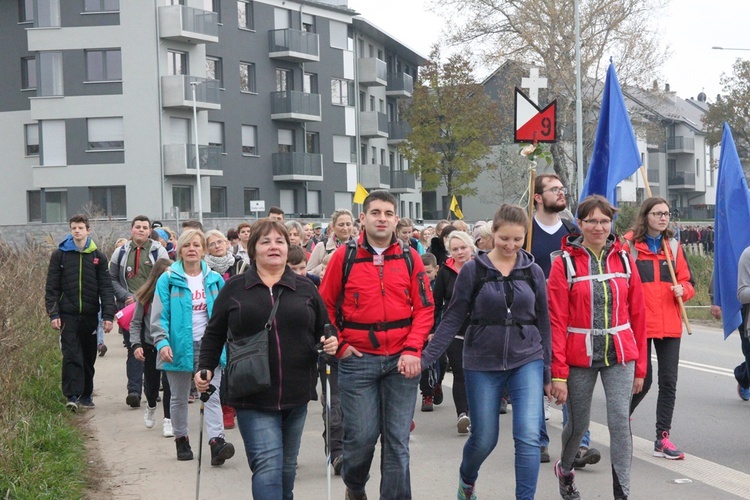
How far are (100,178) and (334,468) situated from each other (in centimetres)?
4328

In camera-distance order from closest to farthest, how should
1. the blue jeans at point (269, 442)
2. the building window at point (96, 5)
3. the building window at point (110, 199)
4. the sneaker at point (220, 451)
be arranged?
the blue jeans at point (269, 442), the sneaker at point (220, 451), the building window at point (96, 5), the building window at point (110, 199)

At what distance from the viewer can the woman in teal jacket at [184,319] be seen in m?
8.67

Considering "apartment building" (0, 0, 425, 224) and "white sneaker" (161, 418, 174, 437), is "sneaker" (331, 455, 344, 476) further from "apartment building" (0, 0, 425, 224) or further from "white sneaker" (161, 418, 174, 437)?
"apartment building" (0, 0, 425, 224)

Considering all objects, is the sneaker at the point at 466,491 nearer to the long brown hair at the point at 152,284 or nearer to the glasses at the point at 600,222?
the glasses at the point at 600,222

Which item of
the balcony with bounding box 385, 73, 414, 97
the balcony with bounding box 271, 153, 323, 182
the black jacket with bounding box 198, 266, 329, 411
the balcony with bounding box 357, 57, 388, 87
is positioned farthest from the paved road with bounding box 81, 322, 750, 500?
the balcony with bounding box 385, 73, 414, 97

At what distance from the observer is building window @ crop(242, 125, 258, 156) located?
54.0 meters

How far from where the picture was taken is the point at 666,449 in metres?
8.22

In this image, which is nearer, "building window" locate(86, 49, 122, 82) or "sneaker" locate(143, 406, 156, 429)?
"sneaker" locate(143, 406, 156, 429)

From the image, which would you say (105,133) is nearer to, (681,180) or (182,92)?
(182,92)

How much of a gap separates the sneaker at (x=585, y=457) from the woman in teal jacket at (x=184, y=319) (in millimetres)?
2834

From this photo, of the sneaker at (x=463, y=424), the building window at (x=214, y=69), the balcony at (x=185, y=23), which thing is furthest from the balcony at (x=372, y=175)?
the sneaker at (x=463, y=424)

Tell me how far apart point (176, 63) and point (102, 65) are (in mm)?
3378

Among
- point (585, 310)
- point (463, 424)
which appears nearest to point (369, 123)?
point (463, 424)

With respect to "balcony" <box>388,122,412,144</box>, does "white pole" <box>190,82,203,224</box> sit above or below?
below
